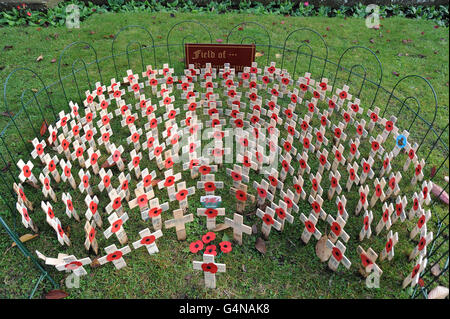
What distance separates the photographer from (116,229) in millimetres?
3479

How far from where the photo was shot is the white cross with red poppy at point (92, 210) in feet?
11.7

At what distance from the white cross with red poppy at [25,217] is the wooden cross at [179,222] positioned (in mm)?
1465

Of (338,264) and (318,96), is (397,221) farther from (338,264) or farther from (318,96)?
(318,96)

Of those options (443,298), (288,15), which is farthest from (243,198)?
(288,15)

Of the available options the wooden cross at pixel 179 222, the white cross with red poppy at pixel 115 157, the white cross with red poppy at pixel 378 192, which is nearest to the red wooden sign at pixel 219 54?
the white cross with red poppy at pixel 115 157

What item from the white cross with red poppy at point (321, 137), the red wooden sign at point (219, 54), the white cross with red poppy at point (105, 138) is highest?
the red wooden sign at point (219, 54)

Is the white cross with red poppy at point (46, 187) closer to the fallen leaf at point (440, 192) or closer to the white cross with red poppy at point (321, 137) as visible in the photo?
the white cross with red poppy at point (321, 137)

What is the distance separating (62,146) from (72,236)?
1.30 m

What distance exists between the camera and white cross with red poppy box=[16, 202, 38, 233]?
3.56 m

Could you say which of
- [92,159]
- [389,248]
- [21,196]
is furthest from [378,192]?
[21,196]

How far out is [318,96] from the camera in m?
5.34

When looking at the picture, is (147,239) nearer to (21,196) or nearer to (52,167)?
(21,196)

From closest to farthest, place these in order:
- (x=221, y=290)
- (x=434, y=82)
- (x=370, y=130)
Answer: (x=221, y=290), (x=370, y=130), (x=434, y=82)

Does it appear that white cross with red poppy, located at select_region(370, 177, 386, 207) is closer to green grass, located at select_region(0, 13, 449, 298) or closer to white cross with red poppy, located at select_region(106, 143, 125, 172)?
green grass, located at select_region(0, 13, 449, 298)
